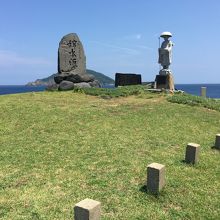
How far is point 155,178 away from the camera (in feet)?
21.0

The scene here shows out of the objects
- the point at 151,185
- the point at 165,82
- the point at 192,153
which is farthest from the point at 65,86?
the point at 151,185

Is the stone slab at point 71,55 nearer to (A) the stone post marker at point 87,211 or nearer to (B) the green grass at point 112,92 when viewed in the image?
(B) the green grass at point 112,92

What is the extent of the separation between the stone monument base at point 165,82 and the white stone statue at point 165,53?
0.50m

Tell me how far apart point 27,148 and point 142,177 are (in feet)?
11.8

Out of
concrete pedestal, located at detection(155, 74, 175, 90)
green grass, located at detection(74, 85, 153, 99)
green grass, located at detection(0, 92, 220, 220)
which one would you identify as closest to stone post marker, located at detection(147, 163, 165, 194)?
green grass, located at detection(0, 92, 220, 220)

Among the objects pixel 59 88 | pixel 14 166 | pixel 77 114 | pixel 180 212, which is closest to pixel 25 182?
pixel 14 166

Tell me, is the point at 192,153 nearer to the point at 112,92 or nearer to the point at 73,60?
the point at 112,92

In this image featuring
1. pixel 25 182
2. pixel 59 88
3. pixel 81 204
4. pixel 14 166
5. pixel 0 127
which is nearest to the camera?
pixel 81 204

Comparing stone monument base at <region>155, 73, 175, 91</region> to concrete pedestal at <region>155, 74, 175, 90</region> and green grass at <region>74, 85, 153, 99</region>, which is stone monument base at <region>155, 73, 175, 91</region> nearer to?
concrete pedestal at <region>155, 74, 175, 90</region>

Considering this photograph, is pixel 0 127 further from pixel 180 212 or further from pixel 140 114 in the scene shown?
pixel 180 212

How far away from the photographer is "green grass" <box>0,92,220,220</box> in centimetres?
603

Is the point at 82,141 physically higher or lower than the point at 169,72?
lower

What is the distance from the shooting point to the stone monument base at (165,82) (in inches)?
816

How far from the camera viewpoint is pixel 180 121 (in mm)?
13203
